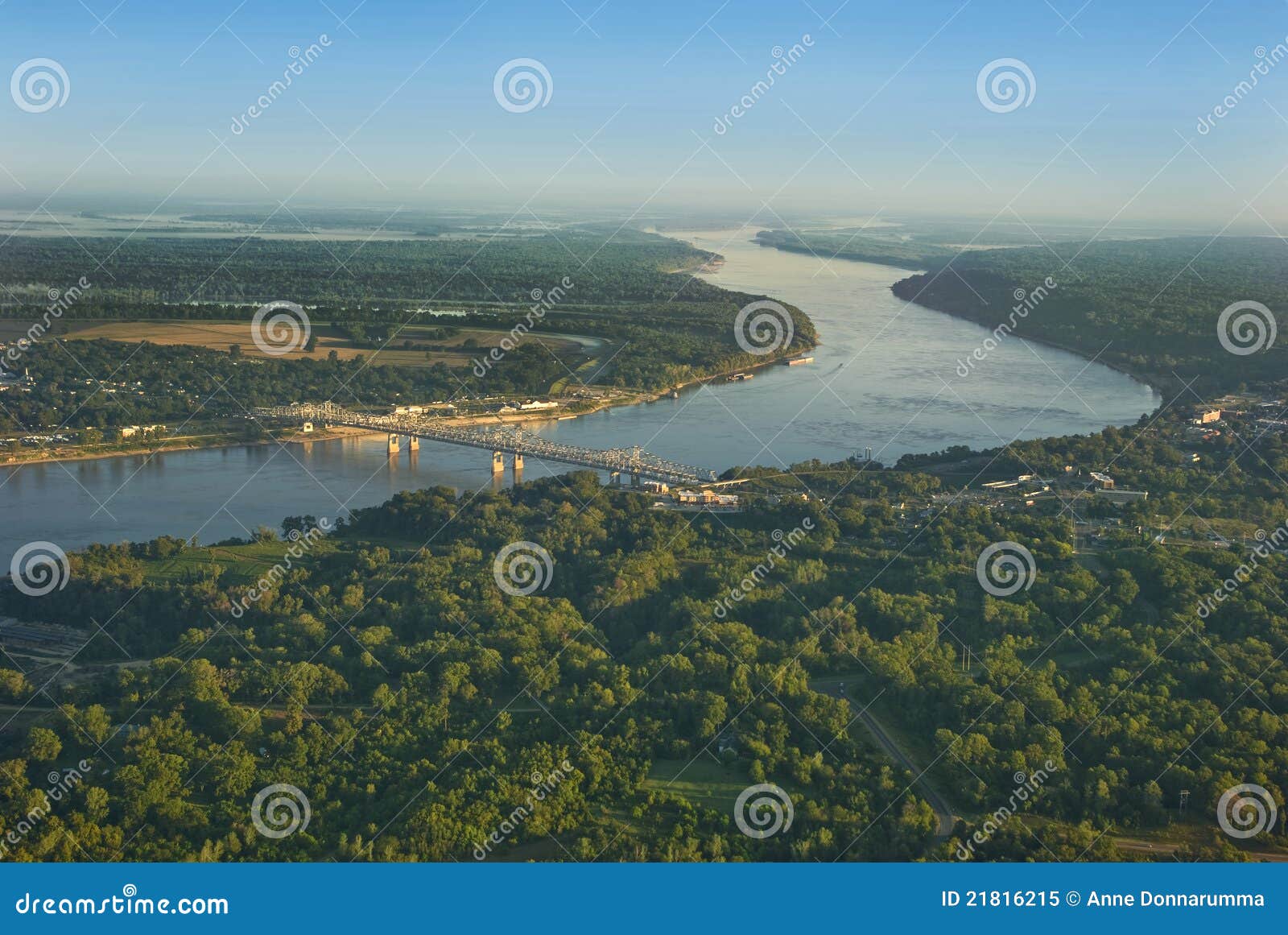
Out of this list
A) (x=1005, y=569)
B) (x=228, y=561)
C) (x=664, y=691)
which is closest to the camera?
(x=664, y=691)

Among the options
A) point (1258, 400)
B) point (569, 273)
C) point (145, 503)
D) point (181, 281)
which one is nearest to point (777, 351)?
point (1258, 400)

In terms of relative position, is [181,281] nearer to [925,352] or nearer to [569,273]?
[569,273]
